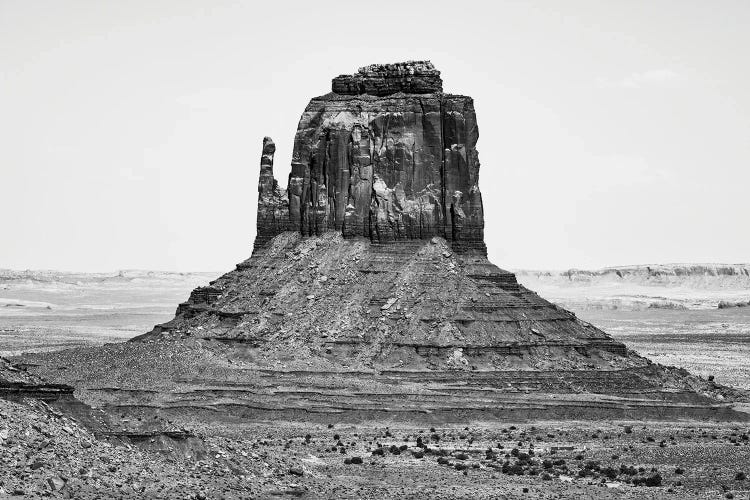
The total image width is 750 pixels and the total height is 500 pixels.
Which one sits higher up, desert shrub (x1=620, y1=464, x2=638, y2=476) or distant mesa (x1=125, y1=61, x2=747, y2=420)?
distant mesa (x1=125, y1=61, x2=747, y2=420)

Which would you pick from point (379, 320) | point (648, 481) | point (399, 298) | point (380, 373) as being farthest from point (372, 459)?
point (399, 298)

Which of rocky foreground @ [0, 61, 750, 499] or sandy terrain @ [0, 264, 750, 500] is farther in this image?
rocky foreground @ [0, 61, 750, 499]

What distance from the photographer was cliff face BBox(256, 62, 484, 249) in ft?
307

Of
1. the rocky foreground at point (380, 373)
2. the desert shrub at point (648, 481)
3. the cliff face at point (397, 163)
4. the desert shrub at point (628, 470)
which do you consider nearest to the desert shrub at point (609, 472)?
the rocky foreground at point (380, 373)

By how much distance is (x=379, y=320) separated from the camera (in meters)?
87.9

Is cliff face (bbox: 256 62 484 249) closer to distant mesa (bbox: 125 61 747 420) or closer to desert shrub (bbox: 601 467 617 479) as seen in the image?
distant mesa (bbox: 125 61 747 420)

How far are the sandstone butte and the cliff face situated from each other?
0.09 m

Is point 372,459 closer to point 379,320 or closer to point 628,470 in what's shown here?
point 628,470

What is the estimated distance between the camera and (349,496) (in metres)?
52.4

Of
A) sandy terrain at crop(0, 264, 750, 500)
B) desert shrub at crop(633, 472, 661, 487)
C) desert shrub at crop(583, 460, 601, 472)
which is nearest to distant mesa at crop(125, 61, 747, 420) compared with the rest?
sandy terrain at crop(0, 264, 750, 500)

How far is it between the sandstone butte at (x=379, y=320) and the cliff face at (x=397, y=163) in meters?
0.09

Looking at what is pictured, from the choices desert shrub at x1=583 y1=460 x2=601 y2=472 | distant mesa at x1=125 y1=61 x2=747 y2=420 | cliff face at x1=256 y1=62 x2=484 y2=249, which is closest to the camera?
desert shrub at x1=583 y1=460 x2=601 y2=472

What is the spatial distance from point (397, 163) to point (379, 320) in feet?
37.8

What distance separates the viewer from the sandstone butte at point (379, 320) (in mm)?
78812
